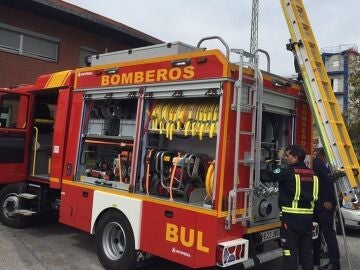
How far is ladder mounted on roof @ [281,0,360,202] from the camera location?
18.9 ft

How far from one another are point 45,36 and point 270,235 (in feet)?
42.5

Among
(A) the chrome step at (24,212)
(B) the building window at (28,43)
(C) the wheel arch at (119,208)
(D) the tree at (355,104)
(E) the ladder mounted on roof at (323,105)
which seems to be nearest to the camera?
(C) the wheel arch at (119,208)

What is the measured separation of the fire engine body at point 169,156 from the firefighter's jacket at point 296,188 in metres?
0.30

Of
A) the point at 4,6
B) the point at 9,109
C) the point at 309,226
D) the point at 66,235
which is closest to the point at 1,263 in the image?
the point at 66,235

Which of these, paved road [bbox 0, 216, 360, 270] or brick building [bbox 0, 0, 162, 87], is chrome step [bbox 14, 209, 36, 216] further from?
brick building [bbox 0, 0, 162, 87]

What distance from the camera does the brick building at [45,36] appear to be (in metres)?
14.9

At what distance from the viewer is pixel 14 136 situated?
8078 mm

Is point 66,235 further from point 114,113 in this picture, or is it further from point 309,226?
point 309,226

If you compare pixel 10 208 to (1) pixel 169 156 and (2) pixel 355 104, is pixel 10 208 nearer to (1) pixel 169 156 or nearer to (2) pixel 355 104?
(1) pixel 169 156

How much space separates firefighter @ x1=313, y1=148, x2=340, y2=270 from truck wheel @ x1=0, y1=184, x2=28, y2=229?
5.08 meters

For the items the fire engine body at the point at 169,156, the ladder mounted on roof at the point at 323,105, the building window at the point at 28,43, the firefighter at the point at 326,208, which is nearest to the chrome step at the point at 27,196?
the fire engine body at the point at 169,156

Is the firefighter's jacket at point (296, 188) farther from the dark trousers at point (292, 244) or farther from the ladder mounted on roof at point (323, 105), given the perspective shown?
the ladder mounted on roof at point (323, 105)

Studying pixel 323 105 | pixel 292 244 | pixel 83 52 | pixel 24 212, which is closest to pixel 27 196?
pixel 24 212

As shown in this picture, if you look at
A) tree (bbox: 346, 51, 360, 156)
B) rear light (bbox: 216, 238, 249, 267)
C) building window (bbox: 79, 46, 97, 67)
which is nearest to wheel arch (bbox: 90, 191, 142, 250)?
rear light (bbox: 216, 238, 249, 267)
